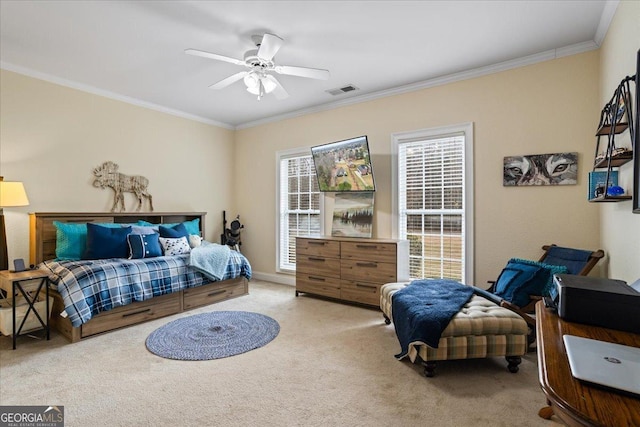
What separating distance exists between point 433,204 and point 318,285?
1.86m

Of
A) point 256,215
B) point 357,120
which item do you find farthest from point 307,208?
point 357,120

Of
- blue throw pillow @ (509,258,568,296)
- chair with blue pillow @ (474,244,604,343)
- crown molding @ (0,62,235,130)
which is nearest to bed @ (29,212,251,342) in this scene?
crown molding @ (0,62,235,130)

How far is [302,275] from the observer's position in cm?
465

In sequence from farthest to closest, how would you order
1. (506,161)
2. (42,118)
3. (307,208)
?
(307,208)
(42,118)
(506,161)

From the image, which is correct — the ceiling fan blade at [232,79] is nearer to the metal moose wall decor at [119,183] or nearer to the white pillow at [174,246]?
the white pillow at [174,246]

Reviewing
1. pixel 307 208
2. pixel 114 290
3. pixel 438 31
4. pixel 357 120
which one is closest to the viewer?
pixel 438 31

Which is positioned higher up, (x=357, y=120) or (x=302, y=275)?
(x=357, y=120)

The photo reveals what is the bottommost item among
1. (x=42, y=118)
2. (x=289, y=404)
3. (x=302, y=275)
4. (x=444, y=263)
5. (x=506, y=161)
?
(x=289, y=404)

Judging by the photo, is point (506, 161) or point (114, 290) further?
point (506, 161)

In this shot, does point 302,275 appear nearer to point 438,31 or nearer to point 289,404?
point 289,404

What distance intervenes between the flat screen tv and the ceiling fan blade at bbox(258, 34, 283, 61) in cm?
164

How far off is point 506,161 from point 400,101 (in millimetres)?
1523

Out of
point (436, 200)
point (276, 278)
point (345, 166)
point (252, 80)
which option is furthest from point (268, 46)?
point (276, 278)

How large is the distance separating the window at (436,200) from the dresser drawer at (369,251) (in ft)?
1.44
